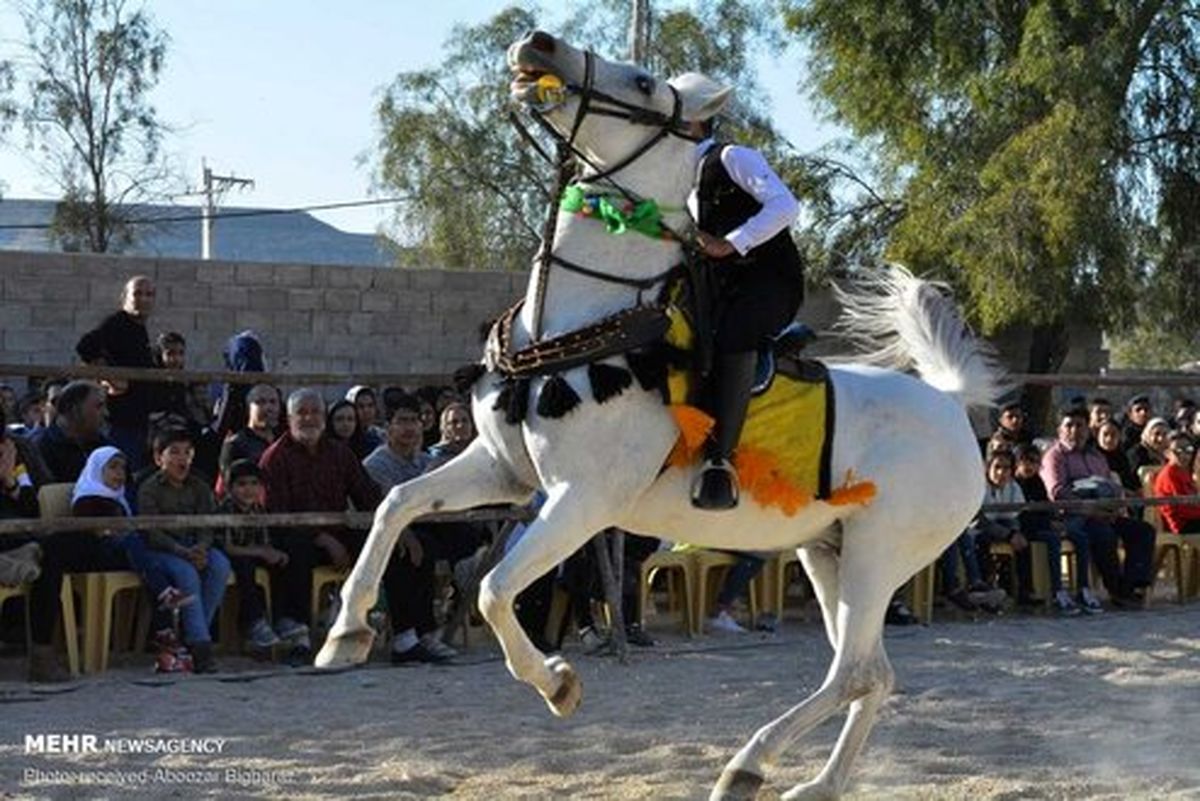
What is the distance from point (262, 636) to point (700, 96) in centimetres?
484

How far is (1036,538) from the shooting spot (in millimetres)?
13188

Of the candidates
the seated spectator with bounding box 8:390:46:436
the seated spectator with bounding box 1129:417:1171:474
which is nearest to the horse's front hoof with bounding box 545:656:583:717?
the seated spectator with bounding box 8:390:46:436

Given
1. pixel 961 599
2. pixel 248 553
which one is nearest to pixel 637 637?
pixel 248 553

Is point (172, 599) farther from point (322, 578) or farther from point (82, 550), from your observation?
point (322, 578)

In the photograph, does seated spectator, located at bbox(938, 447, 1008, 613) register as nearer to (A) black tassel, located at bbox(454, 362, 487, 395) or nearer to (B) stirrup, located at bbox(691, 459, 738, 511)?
(B) stirrup, located at bbox(691, 459, 738, 511)

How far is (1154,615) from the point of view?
517 inches

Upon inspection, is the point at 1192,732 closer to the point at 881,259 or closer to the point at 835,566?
the point at 835,566

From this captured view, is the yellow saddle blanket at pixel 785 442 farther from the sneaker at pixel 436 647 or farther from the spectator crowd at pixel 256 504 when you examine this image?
the sneaker at pixel 436 647

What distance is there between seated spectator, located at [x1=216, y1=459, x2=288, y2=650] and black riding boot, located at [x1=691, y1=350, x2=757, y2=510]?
14.2ft

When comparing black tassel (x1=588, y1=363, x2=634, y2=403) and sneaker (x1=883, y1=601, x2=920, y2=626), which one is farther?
sneaker (x1=883, y1=601, x2=920, y2=626)

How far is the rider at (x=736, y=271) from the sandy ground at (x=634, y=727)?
139 centimetres

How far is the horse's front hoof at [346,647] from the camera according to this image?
6.08 m

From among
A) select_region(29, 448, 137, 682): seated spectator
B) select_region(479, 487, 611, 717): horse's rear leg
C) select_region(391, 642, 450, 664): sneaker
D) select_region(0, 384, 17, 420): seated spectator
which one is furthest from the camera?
select_region(0, 384, 17, 420): seated spectator

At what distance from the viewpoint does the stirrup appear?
6207 mm
